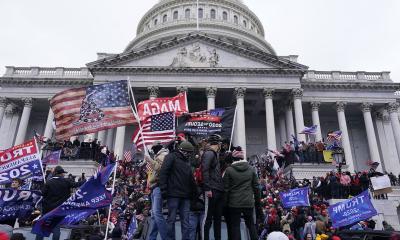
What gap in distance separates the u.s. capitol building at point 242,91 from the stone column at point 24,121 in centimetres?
11

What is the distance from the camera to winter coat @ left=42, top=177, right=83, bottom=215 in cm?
916

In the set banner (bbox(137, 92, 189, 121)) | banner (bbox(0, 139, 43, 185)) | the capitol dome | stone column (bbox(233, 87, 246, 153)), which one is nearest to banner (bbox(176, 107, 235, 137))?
banner (bbox(137, 92, 189, 121))

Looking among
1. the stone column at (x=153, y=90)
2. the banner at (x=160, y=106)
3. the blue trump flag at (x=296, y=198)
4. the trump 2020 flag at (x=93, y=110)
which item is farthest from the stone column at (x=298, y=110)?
the trump 2020 flag at (x=93, y=110)

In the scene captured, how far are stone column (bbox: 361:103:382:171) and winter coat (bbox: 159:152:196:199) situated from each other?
34.1 metres

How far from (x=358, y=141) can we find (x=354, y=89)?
6.44m

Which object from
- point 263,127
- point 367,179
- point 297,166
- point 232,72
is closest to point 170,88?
point 232,72

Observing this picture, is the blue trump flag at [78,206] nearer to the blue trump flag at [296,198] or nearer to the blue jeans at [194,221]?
the blue jeans at [194,221]

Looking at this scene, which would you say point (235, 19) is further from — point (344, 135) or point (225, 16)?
point (344, 135)

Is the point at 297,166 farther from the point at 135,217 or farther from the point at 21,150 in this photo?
the point at 21,150

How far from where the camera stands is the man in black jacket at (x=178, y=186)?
7.55 metres

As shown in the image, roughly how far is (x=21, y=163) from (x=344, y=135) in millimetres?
32501

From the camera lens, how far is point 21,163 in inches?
448

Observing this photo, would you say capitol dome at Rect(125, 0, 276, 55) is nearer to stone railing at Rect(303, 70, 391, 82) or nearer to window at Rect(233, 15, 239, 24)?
window at Rect(233, 15, 239, 24)

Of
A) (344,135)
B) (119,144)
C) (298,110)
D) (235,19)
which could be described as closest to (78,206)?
(119,144)
